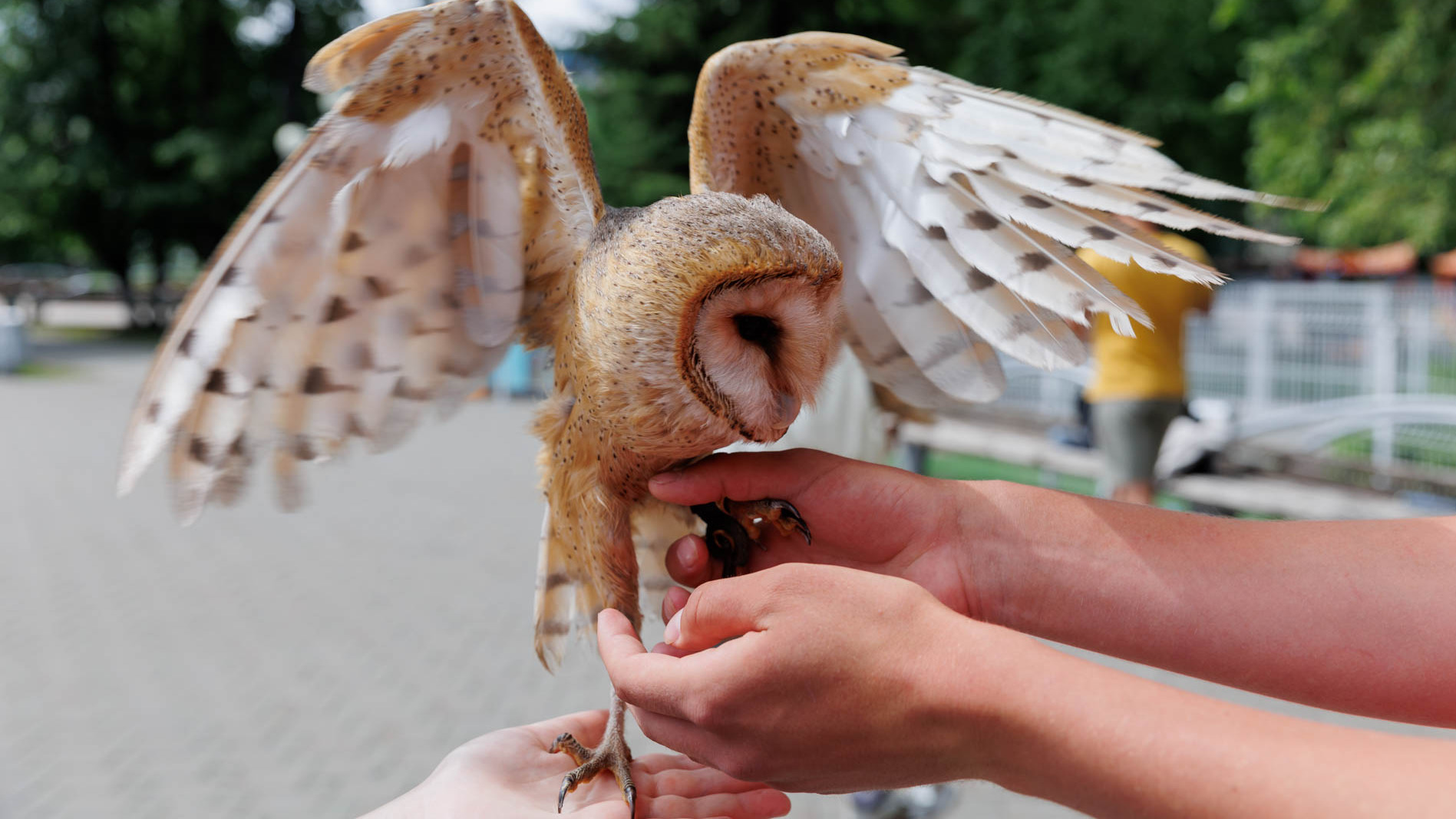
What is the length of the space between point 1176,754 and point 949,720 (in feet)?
0.89

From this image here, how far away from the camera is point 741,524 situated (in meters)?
1.97

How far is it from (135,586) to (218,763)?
2.95 meters

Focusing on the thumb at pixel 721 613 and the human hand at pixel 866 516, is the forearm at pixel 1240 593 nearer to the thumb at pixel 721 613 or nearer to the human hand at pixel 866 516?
the human hand at pixel 866 516

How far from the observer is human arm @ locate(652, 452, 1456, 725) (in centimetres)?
161

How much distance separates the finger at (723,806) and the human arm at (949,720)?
14.6 inches

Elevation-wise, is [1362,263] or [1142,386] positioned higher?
[1142,386]

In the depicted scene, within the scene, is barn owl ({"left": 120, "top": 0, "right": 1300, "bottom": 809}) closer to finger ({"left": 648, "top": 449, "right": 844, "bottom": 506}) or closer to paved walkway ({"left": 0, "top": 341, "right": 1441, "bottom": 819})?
finger ({"left": 648, "top": 449, "right": 844, "bottom": 506})

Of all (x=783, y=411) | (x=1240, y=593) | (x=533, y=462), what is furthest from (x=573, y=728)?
(x=533, y=462)

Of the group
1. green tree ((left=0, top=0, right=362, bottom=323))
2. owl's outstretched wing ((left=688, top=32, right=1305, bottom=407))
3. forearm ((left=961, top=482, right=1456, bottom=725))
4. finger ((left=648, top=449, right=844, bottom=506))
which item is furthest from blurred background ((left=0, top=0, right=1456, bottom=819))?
green tree ((left=0, top=0, right=362, bottom=323))

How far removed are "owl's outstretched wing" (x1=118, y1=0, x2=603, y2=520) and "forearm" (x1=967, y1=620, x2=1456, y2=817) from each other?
1251 mm

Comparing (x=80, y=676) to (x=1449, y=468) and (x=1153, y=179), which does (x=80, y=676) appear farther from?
(x=1449, y=468)

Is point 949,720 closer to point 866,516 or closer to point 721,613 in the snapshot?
point 721,613

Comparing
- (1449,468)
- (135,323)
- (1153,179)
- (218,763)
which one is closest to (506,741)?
(1153,179)

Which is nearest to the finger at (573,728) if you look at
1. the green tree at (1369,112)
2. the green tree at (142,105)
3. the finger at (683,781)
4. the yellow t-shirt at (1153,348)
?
the finger at (683,781)
